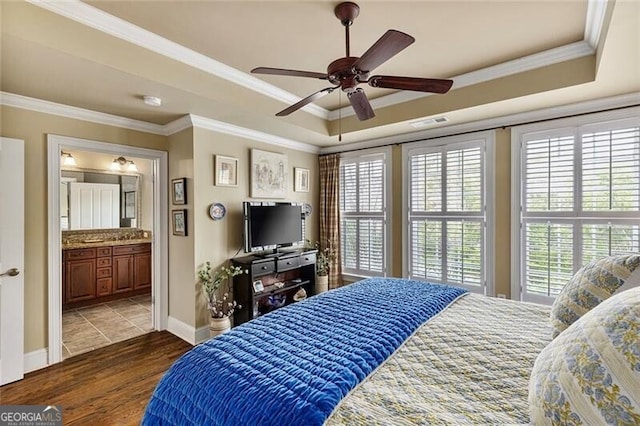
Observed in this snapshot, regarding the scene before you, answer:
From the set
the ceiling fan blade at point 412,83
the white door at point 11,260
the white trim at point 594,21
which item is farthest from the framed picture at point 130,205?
the white trim at point 594,21

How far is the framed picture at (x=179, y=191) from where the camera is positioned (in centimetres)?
344

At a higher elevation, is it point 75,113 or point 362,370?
point 75,113

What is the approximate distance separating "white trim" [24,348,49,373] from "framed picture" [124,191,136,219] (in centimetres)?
305

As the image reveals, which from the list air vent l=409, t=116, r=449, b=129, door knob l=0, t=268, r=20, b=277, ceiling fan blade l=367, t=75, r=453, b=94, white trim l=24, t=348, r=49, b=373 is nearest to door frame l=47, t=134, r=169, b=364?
white trim l=24, t=348, r=49, b=373

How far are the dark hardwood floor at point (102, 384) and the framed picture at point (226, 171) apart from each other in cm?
183

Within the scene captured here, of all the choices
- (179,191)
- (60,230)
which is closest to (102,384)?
(60,230)

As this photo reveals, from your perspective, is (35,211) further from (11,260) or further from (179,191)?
(179,191)

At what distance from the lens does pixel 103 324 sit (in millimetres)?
3979

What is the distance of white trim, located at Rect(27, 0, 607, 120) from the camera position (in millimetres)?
1988

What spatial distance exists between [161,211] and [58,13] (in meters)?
2.15

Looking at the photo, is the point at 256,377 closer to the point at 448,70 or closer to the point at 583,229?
the point at 448,70

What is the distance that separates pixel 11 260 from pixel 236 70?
2.50m

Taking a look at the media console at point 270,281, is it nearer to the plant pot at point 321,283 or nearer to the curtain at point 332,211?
the plant pot at point 321,283

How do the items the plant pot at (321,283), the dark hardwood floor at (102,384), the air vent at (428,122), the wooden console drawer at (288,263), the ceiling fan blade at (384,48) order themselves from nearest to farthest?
the ceiling fan blade at (384,48), the dark hardwood floor at (102,384), the air vent at (428,122), the wooden console drawer at (288,263), the plant pot at (321,283)
